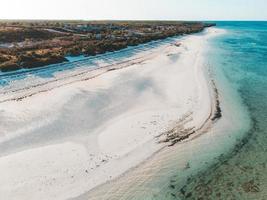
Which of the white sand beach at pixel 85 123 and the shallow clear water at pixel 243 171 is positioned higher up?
the white sand beach at pixel 85 123

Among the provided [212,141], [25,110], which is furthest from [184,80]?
[25,110]

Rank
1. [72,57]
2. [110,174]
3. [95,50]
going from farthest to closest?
[95,50] → [72,57] → [110,174]

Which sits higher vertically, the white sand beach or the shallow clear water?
the white sand beach

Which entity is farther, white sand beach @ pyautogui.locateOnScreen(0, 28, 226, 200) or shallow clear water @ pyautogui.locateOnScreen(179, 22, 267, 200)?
white sand beach @ pyautogui.locateOnScreen(0, 28, 226, 200)

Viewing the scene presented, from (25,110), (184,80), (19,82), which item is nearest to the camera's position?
(25,110)

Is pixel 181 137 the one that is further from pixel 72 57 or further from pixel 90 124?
pixel 72 57

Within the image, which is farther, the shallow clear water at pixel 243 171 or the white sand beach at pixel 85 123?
the white sand beach at pixel 85 123

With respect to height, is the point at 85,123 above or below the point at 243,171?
above

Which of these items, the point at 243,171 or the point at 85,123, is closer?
the point at 243,171
